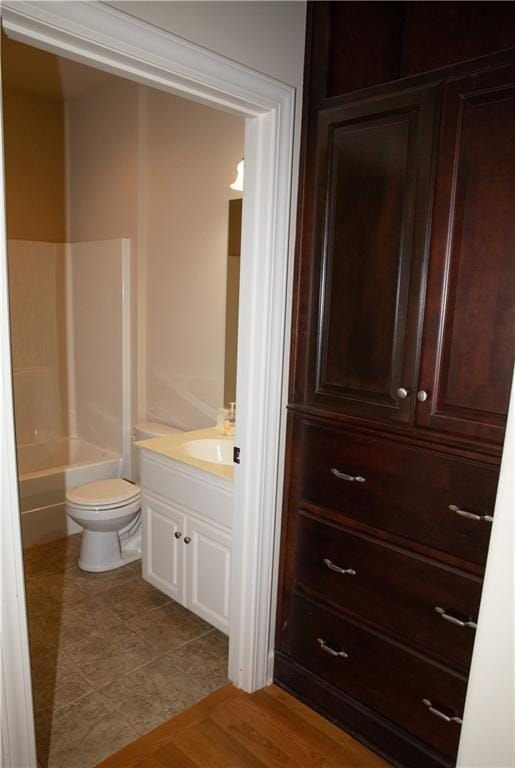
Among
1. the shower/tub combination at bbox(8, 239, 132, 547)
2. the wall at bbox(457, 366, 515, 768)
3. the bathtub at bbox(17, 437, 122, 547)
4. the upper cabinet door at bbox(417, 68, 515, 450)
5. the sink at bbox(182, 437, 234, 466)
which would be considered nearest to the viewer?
the wall at bbox(457, 366, 515, 768)

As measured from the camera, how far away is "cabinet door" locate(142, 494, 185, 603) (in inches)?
A: 95.7

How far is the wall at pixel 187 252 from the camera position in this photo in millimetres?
2848

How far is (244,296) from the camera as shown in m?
1.86

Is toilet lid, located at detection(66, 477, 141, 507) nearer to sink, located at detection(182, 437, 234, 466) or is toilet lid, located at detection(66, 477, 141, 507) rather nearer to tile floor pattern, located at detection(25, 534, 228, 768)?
tile floor pattern, located at detection(25, 534, 228, 768)

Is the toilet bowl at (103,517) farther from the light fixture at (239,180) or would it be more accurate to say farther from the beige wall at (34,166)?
the beige wall at (34,166)

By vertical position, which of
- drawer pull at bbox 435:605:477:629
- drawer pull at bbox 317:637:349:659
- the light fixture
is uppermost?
the light fixture

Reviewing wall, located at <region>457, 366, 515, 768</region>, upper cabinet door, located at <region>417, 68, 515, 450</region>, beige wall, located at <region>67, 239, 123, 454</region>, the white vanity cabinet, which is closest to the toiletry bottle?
the white vanity cabinet

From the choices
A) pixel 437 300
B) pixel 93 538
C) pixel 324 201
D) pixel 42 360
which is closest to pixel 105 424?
pixel 42 360

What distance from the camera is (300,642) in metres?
1.99

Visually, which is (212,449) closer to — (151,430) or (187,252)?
(151,430)

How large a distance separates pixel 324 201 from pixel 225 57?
513 millimetres

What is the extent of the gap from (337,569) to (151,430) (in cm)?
178

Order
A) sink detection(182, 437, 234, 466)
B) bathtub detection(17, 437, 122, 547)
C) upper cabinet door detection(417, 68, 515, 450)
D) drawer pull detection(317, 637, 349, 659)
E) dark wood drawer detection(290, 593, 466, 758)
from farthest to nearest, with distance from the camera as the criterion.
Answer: bathtub detection(17, 437, 122, 547)
sink detection(182, 437, 234, 466)
drawer pull detection(317, 637, 349, 659)
dark wood drawer detection(290, 593, 466, 758)
upper cabinet door detection(417, 68, 515, 450)

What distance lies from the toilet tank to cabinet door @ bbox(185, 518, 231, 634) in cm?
99
